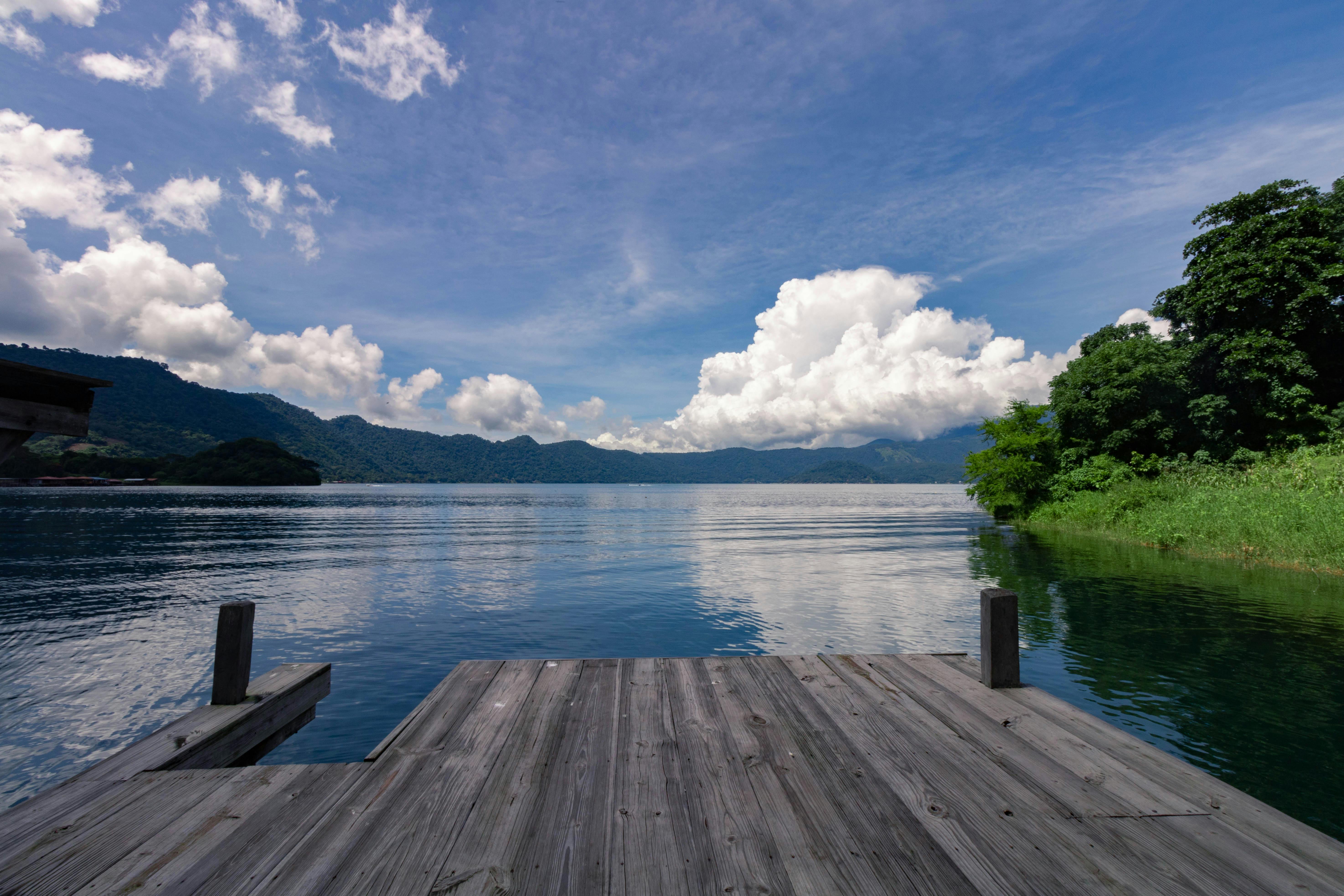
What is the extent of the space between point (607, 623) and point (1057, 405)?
41049 millimetres

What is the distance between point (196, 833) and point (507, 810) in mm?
1873

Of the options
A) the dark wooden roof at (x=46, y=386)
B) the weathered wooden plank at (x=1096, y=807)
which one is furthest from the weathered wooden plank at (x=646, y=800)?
the dark wooden roof at (x=46, y=386)

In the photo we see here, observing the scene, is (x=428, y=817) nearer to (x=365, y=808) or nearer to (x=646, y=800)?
(x=365, y=808)

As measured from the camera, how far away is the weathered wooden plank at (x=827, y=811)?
2.97 metres

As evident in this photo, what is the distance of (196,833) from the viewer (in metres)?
3.42

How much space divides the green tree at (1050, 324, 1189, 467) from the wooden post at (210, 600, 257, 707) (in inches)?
1790

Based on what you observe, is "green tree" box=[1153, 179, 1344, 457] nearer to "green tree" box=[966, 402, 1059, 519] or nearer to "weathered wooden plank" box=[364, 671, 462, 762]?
"green tree" box=[966, 402, 1059, 519]

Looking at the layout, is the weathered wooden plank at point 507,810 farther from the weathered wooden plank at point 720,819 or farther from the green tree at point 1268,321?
the green tree at point 1268,321

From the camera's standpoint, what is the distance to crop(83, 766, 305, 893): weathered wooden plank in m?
2.97

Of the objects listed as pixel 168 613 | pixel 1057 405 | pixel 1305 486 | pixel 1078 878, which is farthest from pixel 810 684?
pixel 1057 405

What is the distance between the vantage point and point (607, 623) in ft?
53.2

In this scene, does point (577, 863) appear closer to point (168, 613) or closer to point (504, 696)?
point (504, 696)

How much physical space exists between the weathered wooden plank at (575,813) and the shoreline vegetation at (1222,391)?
31.0 metres

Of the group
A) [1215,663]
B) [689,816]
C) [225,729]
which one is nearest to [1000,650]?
[689,816]
